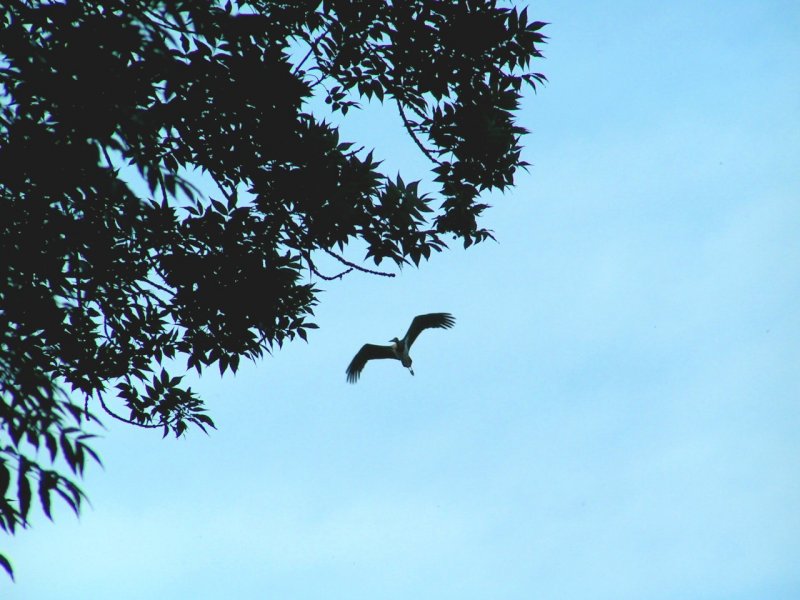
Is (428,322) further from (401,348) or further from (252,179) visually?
(252,179)

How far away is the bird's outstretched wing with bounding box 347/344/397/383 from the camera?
11.4 metres

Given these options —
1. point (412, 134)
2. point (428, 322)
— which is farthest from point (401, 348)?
point (412, 134)

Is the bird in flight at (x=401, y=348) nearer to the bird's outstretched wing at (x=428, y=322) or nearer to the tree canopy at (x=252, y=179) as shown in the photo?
the bird's outstretched wing at (x=428, y=322)

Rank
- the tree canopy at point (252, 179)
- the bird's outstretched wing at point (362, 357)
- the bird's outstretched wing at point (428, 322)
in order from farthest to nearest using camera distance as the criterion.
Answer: the bird's outstretched wing at point (362, 357) < the bird's outstretched wing at point (428, 322) < the tree canopy at point (252, 179)

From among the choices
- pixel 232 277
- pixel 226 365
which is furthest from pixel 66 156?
pixel 226 365

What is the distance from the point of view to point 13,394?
353 cm

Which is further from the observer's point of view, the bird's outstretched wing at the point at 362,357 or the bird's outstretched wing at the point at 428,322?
the bird's outstretched wing at the point at 362,357

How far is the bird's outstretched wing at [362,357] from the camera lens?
1139 centimetres

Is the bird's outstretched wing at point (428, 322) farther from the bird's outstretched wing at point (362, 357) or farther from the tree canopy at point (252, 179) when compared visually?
the tree canopy at point (252, 179)

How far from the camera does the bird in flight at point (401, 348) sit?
34.5ft

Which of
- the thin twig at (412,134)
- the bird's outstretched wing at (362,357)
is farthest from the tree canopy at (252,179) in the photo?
the bird's outstretched wing at (362,357)

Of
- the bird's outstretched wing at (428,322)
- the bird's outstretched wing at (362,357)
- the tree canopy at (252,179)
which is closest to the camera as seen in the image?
the tree canopy at (252,179)

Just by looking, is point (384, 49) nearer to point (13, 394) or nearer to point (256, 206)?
point (256, 206)

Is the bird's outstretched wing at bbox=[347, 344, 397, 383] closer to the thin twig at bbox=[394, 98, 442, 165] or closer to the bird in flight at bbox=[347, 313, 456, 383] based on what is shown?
the bird in flight at bbox=[347, 313, 456, 383]
